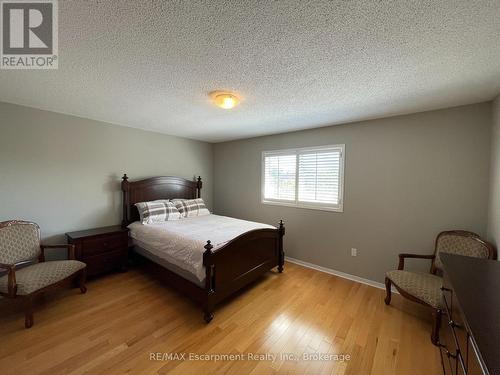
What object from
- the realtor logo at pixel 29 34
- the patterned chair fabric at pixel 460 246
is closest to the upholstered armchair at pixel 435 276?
the patterned chair fabric at pixel 460 246

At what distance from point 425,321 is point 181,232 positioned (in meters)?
2.87

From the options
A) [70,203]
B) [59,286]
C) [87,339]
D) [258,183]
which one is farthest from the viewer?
[258,183]

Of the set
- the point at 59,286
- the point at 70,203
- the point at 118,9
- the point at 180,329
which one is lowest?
→ the point at 180,329

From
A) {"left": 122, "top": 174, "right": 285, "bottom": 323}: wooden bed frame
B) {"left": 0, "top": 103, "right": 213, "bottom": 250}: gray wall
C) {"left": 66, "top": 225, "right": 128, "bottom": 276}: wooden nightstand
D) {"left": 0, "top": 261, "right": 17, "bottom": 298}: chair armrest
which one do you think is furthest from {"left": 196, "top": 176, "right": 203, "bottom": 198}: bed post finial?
{"left": 0, "top": 261, "right": 17, "bottom": 298}: chair armrest

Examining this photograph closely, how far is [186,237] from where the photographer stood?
2.45 metres

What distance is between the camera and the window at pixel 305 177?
10.3 ft

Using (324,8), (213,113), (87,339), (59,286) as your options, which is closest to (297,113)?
(213,113)

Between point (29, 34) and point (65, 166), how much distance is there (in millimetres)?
2065

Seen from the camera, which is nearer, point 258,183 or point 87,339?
point 87,339

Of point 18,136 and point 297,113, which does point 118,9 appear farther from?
point 18,136

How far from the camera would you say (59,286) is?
2.21 m

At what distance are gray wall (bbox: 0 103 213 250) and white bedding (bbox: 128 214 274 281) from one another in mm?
717

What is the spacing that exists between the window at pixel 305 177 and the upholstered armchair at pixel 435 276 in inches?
44.6

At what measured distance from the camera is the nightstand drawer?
2703 millimetres
